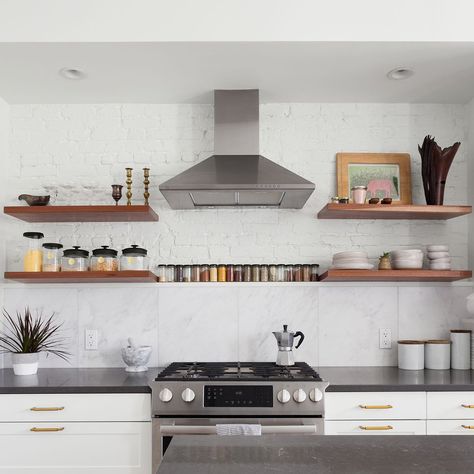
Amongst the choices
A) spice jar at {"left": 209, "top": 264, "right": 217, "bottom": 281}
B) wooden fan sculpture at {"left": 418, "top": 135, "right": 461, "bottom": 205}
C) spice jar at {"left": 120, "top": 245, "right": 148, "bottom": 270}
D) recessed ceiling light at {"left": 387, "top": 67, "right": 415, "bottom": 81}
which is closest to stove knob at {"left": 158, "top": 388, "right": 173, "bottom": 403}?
spice jar at {"left": 120, "top": 245, "right": 148, "bottom": 270}

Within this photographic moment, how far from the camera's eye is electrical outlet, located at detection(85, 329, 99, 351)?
380 centimetres

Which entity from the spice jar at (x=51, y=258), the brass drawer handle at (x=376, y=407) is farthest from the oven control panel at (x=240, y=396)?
the spice jar at (x=51, y=258)

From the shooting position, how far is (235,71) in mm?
3424

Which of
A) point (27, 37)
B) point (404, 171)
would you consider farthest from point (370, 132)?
point (27, 37)

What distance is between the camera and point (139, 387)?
10.1 feet

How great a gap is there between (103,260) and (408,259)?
177 centimetres

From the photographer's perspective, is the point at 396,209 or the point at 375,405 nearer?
the point at 375,405

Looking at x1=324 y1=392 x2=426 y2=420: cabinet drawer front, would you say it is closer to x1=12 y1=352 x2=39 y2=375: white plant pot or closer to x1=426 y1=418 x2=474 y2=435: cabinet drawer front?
x1=426 y1=418 x2=474 y2=435: cabinet drawer front

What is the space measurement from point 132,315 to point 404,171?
192 centimetres

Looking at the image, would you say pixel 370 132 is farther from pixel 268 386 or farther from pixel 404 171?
pixel 268 386

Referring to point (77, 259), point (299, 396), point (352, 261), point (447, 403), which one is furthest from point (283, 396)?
point (77, 259)

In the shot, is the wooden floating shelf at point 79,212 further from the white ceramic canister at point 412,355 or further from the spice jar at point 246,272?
the white ceramic canister at point 412,355

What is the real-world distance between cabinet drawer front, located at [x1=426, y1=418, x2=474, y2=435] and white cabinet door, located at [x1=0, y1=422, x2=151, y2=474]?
140 centimetres

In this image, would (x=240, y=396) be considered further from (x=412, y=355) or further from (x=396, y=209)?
(x=396, y=209)
